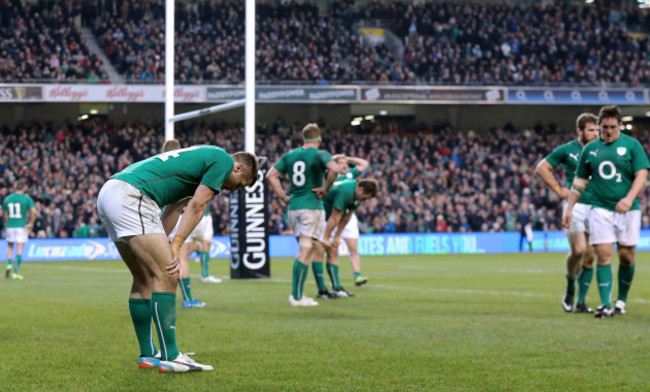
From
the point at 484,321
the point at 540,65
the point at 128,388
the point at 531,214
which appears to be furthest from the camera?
the point at 540,65

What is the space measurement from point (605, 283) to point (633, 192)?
1135mm

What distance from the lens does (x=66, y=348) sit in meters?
7.57

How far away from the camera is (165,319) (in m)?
6.34

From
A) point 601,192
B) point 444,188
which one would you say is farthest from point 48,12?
point 601,192

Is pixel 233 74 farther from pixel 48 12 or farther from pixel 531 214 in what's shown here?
pixel 531 214

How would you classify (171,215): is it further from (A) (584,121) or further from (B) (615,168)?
(A) (584,121)

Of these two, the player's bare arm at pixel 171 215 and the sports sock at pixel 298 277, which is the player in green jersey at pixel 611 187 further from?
the player's bare arm at pixel 171 215

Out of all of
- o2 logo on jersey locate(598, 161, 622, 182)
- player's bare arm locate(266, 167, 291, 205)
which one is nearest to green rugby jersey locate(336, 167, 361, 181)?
player's bare arm locate(266, 167, 291, 205)

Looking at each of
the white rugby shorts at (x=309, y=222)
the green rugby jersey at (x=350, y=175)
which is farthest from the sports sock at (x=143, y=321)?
the green rugby jersey at (x=350, y=175)

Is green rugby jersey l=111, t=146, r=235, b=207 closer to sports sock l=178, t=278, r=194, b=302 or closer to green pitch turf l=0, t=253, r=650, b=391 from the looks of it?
green pitch turf l=0, t=253, r=650, b=391

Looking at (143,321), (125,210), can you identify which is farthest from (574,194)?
(125,210)

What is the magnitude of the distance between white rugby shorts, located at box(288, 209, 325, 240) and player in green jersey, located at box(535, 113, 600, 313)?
2.84 m

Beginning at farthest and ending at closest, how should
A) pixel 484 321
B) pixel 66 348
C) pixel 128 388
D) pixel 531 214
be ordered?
pixel 531 214, pixel 484 321, pixel 66 348, pixel 128 388

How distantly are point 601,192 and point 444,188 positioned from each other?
92.3 ft
